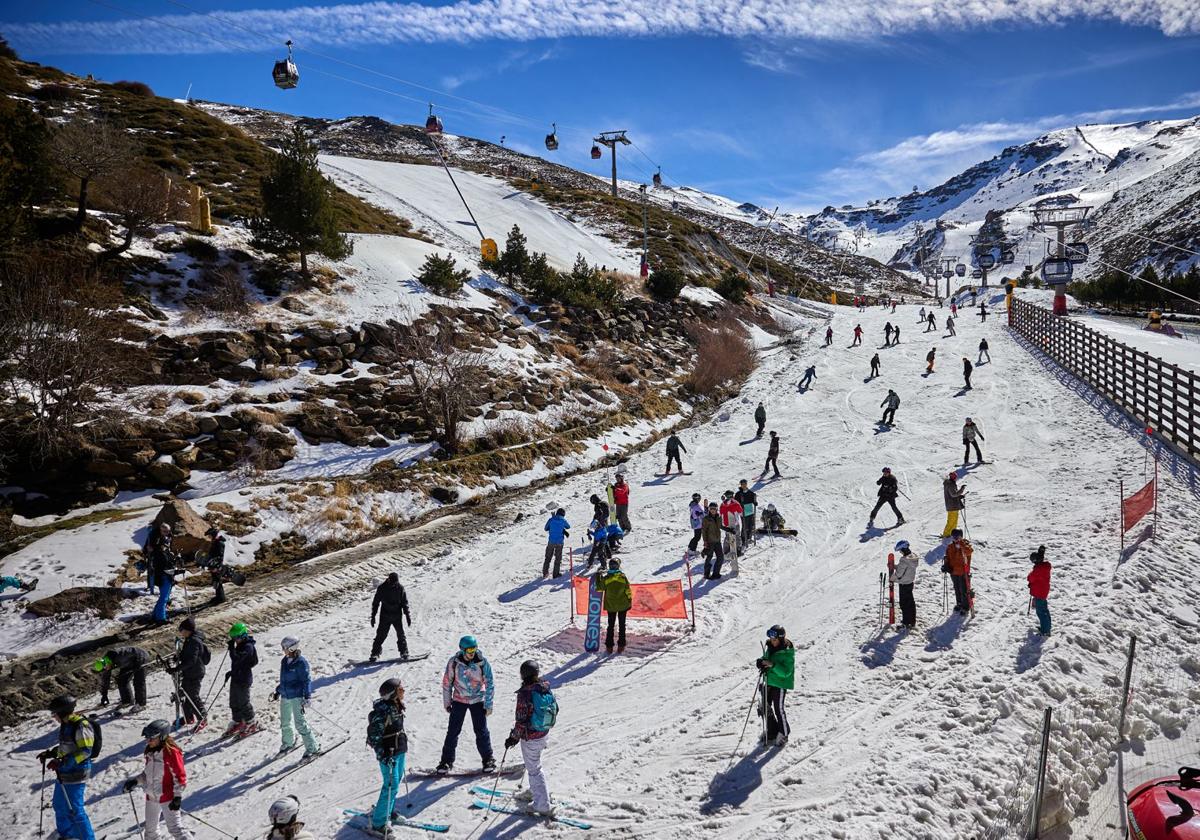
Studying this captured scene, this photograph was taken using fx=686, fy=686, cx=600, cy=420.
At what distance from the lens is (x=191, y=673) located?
9.99 metres

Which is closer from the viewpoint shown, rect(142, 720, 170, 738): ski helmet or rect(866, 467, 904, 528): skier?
rect(142, 720, 170, 738): ski helmet

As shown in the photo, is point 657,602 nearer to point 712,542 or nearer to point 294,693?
point 712,542

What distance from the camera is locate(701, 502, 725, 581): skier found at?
1461 centimetres

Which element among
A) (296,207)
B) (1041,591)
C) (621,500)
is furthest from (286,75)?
(1041,591)

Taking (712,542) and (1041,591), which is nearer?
(1041,591)

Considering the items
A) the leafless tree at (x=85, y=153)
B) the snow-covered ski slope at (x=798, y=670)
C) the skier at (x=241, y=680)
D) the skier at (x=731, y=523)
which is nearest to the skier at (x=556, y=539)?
the snow-covered ski slope at (x=798, y=670)

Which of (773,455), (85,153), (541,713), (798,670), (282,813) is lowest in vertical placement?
(798,670)

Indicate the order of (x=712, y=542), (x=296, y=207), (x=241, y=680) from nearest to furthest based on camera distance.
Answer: (x=241, y=680) → (x=712, y=542) → (x=296, y=207)

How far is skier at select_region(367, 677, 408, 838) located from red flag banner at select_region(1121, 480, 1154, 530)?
561 inches

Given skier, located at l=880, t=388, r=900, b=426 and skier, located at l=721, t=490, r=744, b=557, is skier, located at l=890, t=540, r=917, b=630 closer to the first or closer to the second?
skier, located at l=721, t=490, r=744, b=557

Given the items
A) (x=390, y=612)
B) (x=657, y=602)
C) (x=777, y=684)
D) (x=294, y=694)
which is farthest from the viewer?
(x=657, y=602)

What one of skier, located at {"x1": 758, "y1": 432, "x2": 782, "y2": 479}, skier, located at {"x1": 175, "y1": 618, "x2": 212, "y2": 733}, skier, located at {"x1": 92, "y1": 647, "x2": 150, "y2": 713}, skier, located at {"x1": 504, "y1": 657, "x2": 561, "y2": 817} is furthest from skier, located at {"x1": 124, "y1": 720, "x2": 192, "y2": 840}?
skier, located at {"x1": 758, "y1": 432, "x2": 782, "y2": 479}

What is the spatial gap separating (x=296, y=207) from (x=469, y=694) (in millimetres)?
26323

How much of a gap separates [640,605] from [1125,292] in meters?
77.9
